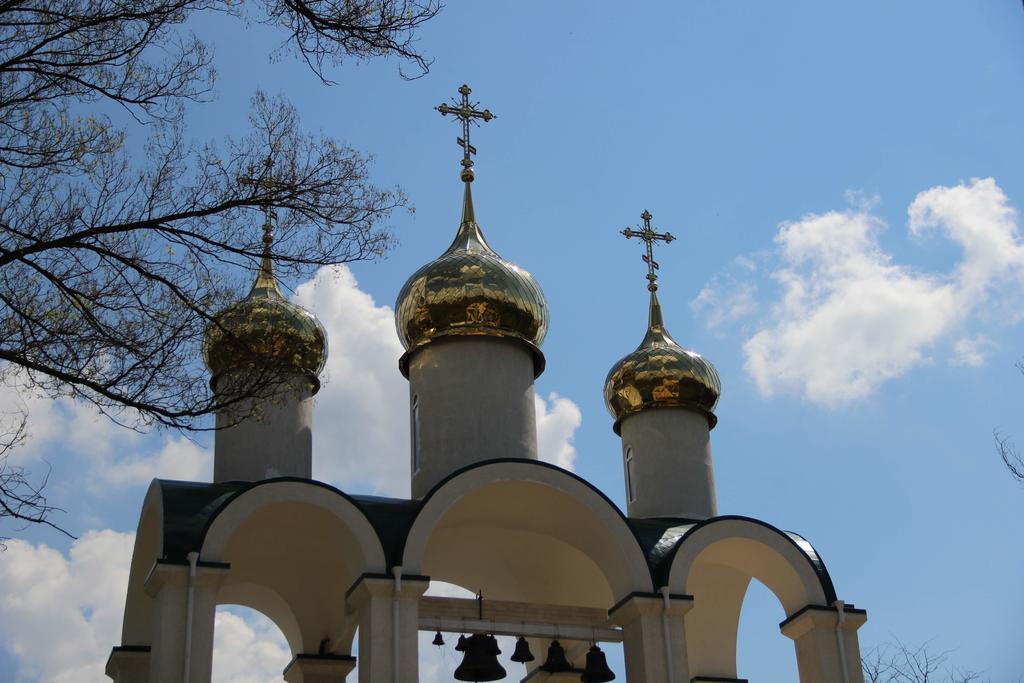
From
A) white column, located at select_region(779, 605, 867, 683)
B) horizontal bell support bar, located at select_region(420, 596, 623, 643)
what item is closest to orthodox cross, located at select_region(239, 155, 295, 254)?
horizontal bell support bar, located at select_region(420, 596, 623, 643)

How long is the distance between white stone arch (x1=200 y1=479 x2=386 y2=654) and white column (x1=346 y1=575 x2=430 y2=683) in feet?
0.60

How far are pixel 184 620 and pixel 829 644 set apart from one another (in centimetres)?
534

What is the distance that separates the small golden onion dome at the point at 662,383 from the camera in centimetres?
1483

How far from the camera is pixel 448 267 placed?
1369 cm

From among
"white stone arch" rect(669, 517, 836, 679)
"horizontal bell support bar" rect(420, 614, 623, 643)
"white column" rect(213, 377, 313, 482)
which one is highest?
"white column" rect(213, 377, 313, 482)

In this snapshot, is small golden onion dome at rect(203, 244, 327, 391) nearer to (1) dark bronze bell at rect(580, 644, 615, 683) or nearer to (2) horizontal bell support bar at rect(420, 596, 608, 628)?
(2) horizontal bell support bar at rect(420, 596, 608, 628)

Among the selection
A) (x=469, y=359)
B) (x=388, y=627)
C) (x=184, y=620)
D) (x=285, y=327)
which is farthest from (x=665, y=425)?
(x=184, y=620)

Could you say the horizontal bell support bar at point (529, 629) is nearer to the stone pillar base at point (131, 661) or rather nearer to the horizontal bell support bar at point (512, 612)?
the horizontal bell support bar at point (512, 612)

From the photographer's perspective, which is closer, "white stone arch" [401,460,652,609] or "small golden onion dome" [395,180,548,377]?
"white stone arch" [401,460,652,609]

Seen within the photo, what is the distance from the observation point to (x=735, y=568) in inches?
530

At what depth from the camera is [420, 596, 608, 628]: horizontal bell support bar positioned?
1185cm

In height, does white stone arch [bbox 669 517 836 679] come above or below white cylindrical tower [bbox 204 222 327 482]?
below

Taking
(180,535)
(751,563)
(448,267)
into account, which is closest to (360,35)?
(180,535)

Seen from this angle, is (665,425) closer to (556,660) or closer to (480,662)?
(556,660)
